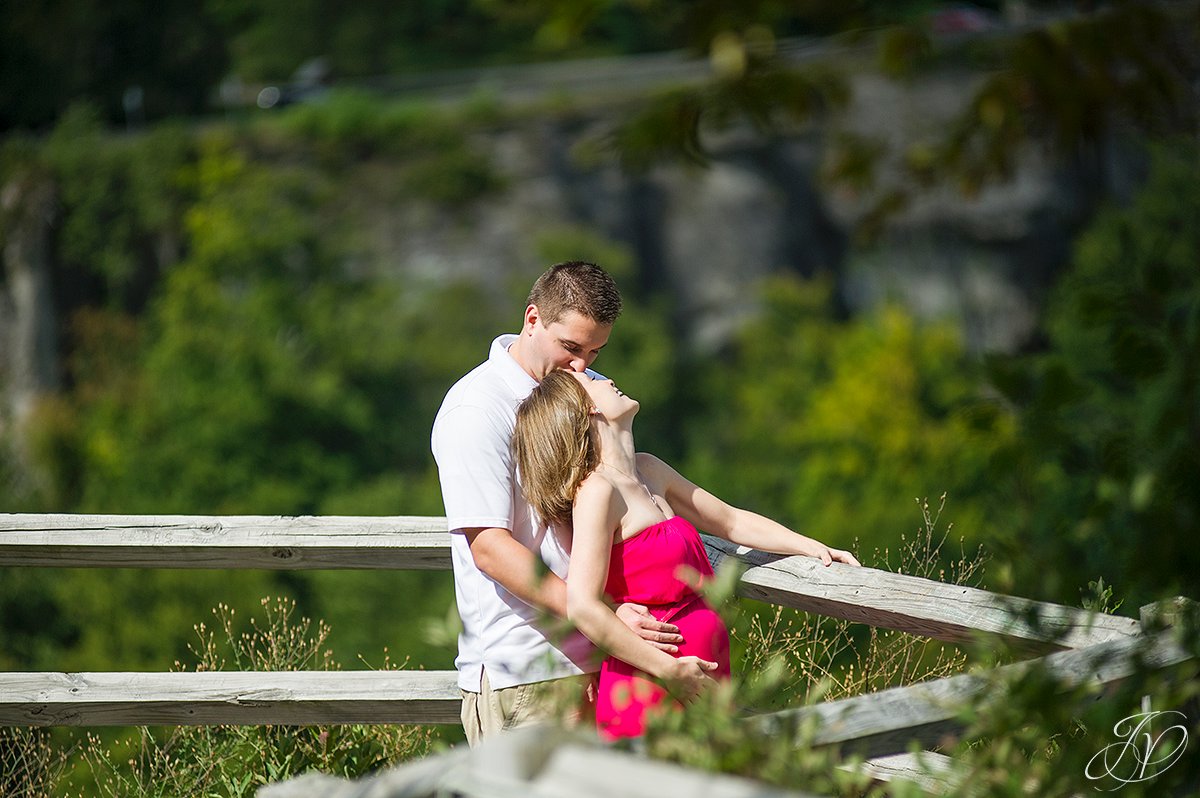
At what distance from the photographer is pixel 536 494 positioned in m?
3.07

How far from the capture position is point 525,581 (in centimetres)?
293

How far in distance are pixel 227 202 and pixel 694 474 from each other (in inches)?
459

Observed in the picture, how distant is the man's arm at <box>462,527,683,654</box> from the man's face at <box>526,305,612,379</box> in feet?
1.65

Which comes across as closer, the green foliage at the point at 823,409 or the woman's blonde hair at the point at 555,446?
the woman's blonde hair at the point at 555,446

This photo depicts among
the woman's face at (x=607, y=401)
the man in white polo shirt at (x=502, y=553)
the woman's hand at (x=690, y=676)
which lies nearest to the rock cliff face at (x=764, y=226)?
the man in white polo shirt at (x=502, y=553)

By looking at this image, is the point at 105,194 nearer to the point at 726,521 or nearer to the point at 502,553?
the point at 726,521

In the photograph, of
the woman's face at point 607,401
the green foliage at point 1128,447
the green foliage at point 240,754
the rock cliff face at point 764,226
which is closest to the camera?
the green foliage at point 1128,447

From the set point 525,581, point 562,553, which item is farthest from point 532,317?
point 525,581

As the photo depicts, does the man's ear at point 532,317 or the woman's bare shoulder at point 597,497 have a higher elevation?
the man's ear at point 532,317

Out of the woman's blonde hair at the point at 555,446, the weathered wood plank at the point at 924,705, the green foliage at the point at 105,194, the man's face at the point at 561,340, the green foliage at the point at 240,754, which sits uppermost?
the green foliage at the point at 105,194

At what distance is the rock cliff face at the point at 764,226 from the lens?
99.8ft

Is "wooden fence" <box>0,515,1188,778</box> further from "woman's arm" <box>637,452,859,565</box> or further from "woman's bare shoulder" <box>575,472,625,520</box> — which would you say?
"woman's bare shoulder" <box>575,472,625,520</box>

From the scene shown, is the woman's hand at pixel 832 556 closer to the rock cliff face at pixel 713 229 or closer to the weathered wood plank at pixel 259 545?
the weathered wood plank at pixel 259 545

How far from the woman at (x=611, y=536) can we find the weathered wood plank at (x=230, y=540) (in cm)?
68
